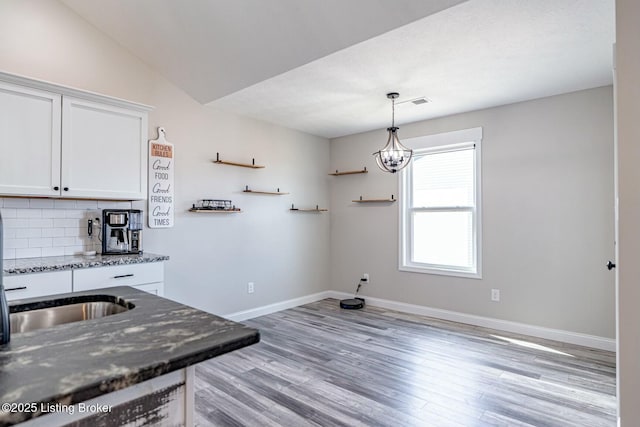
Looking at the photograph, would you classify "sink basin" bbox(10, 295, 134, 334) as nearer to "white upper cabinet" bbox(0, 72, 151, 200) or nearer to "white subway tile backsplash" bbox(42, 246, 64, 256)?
"white upper cabinet" bbox(0, 72, 151, 200)

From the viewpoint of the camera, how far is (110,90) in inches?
126

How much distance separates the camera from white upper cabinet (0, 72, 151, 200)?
2424 mm

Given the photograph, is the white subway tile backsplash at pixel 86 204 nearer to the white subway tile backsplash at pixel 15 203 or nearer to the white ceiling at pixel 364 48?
the white subway tile backsplash at pixel 15 203

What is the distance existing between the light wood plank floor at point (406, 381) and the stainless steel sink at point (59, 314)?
3.67ft

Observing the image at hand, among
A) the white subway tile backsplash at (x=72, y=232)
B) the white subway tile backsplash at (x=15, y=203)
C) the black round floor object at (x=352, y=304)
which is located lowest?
the black round floor object at (x=352, y=304)

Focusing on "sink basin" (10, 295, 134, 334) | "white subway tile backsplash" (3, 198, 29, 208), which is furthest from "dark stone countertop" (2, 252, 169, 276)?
"sink basin" (10, 295, 134, 334)

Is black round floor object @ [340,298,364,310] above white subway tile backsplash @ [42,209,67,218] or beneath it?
beneath

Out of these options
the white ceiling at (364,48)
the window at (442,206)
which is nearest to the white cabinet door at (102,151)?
the white ceiling at (364,48)

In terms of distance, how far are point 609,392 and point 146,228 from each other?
393 centimetres

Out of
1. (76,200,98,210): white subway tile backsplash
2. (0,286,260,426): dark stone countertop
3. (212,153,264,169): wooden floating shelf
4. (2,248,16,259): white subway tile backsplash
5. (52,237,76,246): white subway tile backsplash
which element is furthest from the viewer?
(212,153,264,169): wooden floating shelf

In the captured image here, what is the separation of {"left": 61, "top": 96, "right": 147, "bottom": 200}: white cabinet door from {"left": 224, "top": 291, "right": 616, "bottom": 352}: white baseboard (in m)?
1.86

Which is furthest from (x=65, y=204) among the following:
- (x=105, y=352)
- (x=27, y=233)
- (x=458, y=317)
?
(x=458, y=317)

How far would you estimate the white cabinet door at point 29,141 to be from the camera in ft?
7.87

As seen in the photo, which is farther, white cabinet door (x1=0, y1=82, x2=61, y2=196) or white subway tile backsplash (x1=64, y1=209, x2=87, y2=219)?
white subway tile backsplash (x1=64, y1=209, x2=87, y2=219)
